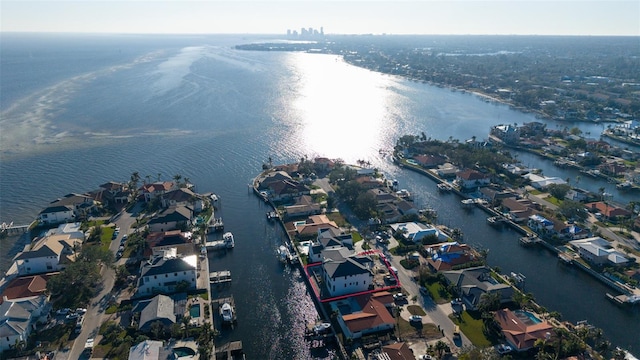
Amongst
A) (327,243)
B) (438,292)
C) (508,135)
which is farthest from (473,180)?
(327,243)

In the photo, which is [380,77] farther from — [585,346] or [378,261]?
[585,346]

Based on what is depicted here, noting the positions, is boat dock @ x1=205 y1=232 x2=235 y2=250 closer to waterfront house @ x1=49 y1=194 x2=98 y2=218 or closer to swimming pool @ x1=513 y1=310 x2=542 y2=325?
waterfront house @ x1=49 y1=194 x2=98 y2=218

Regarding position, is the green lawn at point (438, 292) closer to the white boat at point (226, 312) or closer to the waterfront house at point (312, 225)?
the waterfront house at point (312, 225)

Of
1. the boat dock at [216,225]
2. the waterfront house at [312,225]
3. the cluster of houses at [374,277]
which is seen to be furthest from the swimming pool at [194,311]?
the waterfront house at [312,225]

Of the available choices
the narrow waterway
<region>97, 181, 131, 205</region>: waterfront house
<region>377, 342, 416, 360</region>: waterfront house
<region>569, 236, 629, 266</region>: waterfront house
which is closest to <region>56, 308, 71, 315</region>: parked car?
<region>97, 181, 131, 205</region>: waterfront house

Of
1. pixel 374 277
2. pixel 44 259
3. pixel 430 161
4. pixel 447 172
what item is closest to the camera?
pixel 374 277

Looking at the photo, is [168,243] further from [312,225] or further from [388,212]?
[388,212]
